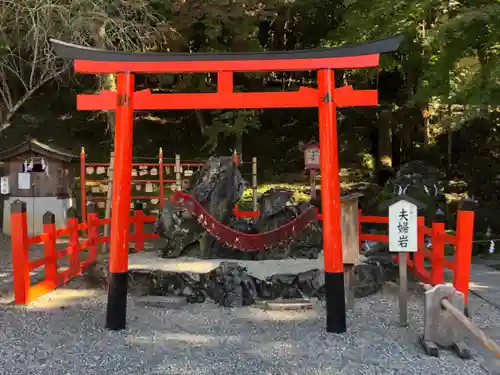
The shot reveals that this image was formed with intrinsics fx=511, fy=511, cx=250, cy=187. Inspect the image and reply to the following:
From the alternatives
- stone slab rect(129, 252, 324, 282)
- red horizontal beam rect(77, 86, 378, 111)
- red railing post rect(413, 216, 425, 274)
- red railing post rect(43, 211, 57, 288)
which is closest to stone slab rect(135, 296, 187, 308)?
stone slab rect(129, 252, 324, 282)

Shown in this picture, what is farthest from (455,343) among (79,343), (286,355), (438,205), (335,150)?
(438,205)

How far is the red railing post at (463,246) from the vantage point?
18.9 feet

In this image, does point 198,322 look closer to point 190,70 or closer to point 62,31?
point 190,70

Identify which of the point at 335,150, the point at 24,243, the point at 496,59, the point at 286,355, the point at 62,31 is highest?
the point at 62,31

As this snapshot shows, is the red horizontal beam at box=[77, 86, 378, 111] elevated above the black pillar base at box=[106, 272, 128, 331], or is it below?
above

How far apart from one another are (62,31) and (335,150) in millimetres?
7087

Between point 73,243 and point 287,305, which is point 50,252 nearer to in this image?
point 73,243

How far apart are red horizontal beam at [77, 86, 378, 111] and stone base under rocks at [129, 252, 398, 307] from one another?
2.31 meters

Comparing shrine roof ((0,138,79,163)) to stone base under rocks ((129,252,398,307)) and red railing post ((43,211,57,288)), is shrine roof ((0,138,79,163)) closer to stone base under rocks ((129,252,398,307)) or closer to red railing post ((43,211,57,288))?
red railing post ((43,211,57,288))

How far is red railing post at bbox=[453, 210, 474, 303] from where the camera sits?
577 centimetres

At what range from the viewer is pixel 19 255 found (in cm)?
625

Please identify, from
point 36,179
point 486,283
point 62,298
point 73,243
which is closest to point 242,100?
point 62,298

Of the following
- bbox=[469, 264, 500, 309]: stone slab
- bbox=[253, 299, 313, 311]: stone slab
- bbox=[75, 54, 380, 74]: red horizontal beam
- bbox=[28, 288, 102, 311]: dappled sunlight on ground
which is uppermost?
bbox=[75, 54, 380, 74]: red horizontal beam

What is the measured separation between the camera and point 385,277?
739 centimetres
